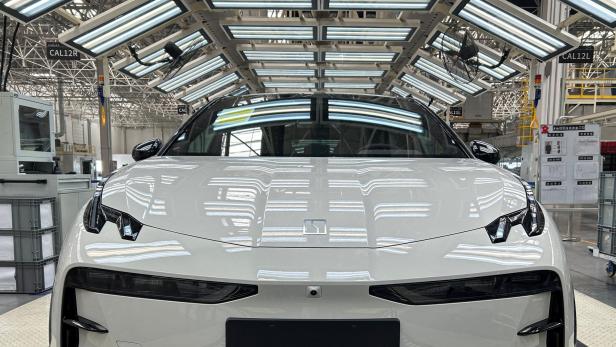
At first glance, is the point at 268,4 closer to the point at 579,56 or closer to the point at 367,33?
the point at 367,33

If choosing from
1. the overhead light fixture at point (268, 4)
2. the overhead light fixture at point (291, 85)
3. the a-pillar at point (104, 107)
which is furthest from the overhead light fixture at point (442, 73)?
the a-pillar at point (104, 107)

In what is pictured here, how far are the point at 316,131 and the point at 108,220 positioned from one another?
118 centimetres

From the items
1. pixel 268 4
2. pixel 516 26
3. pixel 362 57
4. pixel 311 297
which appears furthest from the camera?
pixel 362 57

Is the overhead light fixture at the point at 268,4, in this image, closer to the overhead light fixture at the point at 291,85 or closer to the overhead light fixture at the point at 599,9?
the overhead light fixture at the point at 599,9

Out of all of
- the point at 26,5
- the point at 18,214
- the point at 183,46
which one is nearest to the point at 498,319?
the point at 18,214

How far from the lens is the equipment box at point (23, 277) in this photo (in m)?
3.61

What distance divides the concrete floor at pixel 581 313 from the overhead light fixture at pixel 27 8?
8.82ft

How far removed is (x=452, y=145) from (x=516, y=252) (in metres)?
1.05

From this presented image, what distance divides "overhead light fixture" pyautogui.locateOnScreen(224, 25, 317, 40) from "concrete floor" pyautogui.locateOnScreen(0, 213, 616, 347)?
14.2 ft

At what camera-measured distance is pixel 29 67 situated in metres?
20.8

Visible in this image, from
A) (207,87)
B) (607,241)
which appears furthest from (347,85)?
(607,241)

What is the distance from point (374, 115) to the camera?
89.7 inches

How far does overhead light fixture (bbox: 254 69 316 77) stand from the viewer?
8801 mm

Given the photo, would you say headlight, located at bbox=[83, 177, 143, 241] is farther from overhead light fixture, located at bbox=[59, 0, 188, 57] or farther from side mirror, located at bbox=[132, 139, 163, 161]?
overhead light fixture, located at bbox=[59, 0, 188, 57]
